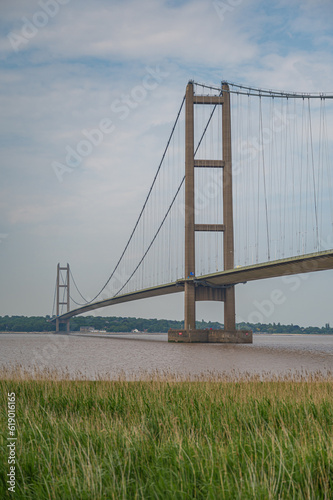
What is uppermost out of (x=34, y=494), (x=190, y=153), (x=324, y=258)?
(x=190, y=153)

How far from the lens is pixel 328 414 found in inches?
308

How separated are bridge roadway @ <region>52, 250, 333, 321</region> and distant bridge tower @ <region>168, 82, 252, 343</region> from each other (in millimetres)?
1173

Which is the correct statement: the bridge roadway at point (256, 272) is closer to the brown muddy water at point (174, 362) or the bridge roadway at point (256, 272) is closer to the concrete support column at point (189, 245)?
the concrete support column at point (189, 245)

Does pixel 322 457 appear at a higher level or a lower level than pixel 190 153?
lower

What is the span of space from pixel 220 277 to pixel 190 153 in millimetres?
14272

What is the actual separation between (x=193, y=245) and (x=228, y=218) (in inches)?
186

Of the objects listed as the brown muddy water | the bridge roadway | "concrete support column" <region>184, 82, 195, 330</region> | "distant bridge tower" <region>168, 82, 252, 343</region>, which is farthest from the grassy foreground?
"distant bridge tower" <region>168, 82, 252, 343</region>

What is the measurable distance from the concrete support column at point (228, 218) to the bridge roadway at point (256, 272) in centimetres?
183

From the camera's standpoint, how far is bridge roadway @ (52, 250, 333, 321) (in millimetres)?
42191

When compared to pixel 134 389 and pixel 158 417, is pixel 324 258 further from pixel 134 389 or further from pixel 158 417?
pixel 158 417

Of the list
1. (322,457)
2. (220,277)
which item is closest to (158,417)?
(322,457)

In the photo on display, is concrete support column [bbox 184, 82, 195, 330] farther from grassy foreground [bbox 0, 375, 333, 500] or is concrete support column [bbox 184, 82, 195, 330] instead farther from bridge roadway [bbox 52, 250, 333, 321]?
grassy foreground [bbox 0, 375, 333, 500]

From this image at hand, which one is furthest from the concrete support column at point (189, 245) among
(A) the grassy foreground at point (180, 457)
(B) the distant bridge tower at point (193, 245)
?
(A) the grassy foreground at point (180, 457)

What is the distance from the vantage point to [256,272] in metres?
50.7
